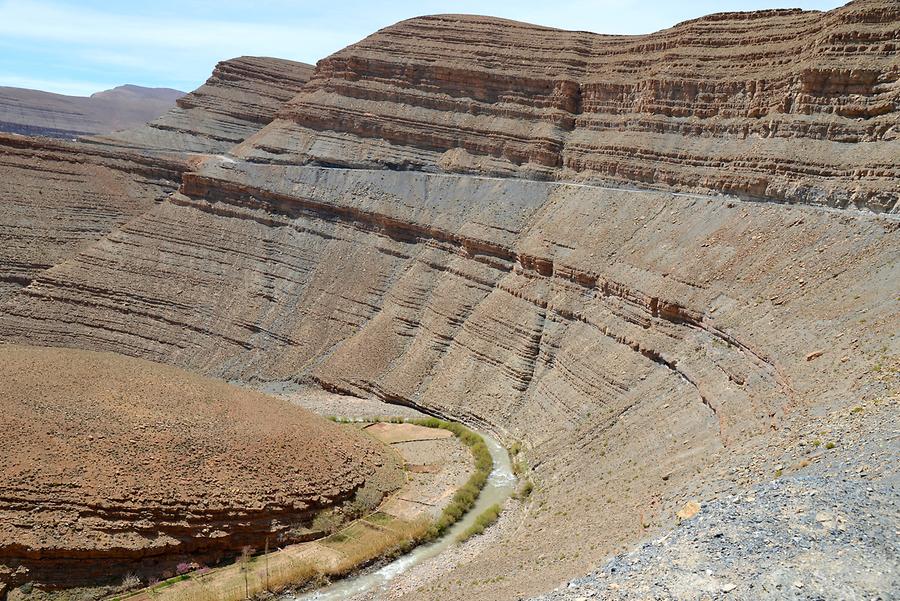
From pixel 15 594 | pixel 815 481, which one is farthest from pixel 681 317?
pixel 15 594

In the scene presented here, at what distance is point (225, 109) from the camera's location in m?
74.1

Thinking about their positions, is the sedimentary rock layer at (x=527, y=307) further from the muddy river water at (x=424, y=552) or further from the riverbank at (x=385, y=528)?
the riverbank at (x=385, y=528)

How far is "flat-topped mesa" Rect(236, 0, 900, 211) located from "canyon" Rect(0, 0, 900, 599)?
15cm

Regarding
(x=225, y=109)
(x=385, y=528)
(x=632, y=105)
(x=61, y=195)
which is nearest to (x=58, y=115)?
(x=225, y=109)

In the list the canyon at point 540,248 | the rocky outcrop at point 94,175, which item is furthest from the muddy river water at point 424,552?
the rocky outcrop at point 94,175

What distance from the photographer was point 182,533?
23.5 meters

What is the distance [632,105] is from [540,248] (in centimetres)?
1174

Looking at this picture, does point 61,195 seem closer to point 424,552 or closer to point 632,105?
point 632,105

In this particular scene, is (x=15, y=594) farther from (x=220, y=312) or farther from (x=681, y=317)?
(x=220, y=312)

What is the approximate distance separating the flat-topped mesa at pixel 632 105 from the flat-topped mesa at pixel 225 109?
9259 mm

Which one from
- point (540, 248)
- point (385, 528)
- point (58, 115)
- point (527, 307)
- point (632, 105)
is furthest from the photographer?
point (58, 115)

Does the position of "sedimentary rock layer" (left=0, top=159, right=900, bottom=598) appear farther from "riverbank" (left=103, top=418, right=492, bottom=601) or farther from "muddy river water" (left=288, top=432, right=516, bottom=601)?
"riverbank" (left=103, top=418, right=492, bottom=601)

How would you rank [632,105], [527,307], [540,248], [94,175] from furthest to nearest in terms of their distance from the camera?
1. [94,175]
2. [632,105]
3. [540,248]
4. [527,307]

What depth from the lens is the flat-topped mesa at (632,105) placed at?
113 feet
